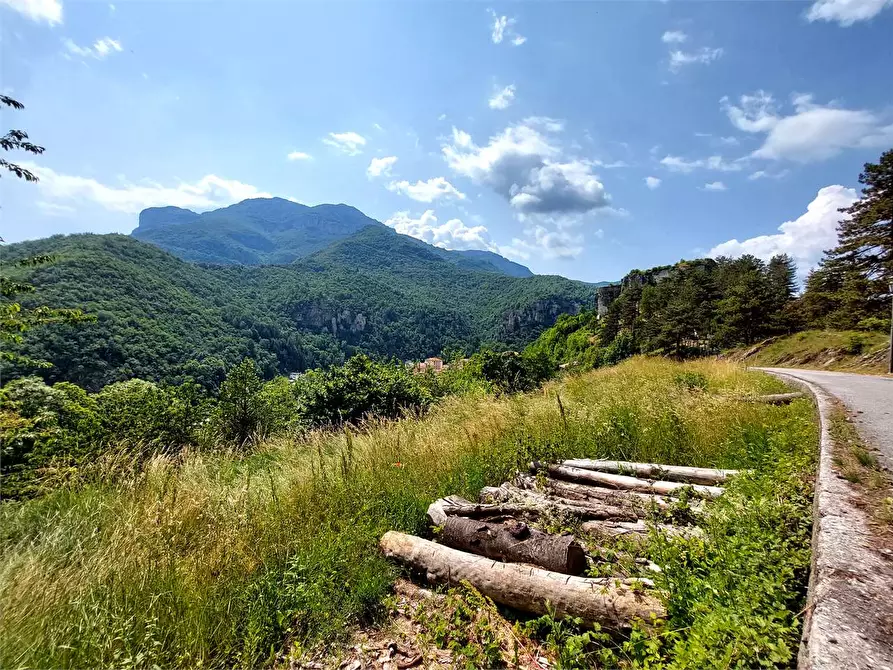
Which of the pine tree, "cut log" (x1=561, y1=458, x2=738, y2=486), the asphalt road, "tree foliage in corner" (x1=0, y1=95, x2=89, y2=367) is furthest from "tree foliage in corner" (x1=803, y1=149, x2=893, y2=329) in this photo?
"tree foliage in corner" (x1=0, y1=95, x2=89, y2=367)

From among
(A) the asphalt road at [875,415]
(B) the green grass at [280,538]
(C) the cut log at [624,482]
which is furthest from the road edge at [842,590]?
(A) the asphalt road at [875,415]

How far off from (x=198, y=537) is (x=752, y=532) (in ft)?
15.4

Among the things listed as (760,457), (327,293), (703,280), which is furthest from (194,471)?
(327,293)

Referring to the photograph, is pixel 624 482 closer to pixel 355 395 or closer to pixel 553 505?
pixel 553 505

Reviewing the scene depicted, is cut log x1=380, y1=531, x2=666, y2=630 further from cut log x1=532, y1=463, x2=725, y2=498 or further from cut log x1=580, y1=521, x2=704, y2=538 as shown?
cut log x1=532, y1=463, x2=725, y2=498

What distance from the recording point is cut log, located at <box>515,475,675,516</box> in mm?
3878

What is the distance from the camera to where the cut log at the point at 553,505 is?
12.5 feet

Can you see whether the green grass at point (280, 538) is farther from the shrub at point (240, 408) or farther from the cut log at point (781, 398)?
the shrub at point (240, 408)

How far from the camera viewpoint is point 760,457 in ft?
15.0

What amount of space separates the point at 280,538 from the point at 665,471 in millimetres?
4446

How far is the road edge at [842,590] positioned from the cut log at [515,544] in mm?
1448

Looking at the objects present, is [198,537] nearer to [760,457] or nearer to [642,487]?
[642,487]

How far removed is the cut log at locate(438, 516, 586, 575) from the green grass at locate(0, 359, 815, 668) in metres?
0.67

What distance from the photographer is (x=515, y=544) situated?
3211 millimetres
